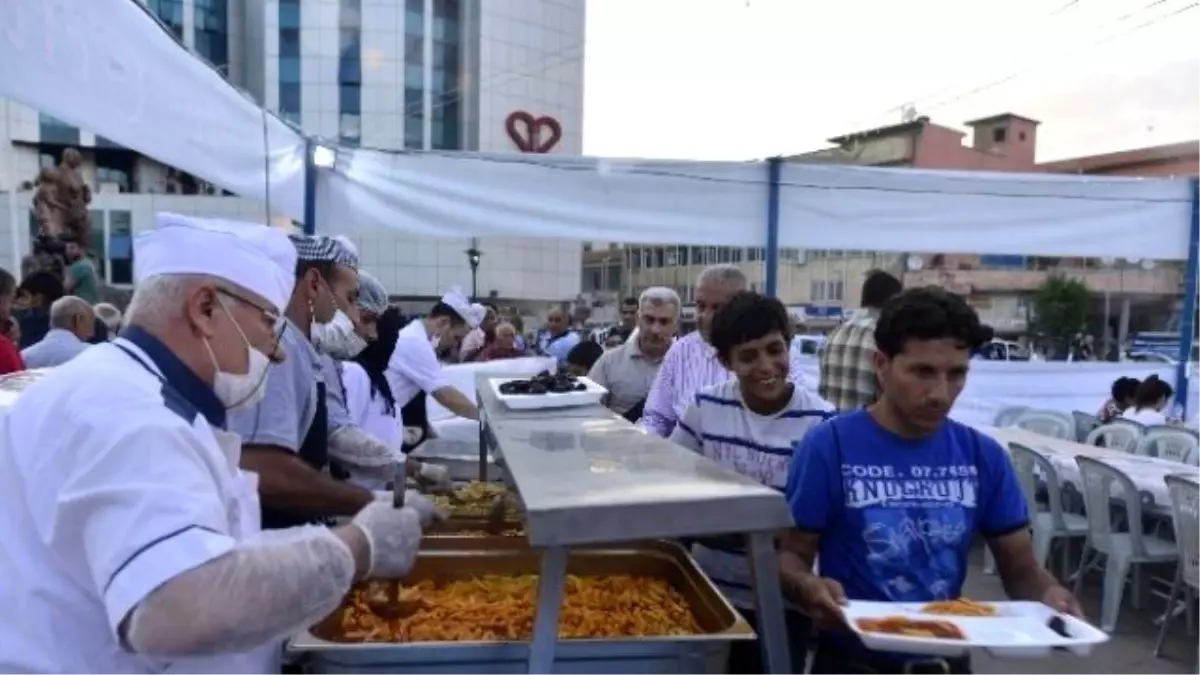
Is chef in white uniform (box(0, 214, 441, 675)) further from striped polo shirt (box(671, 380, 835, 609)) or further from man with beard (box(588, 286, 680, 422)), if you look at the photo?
man with beard (box(588, 286, 680, 422))

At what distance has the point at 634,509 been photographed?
1.30 meters

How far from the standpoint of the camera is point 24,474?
111cm

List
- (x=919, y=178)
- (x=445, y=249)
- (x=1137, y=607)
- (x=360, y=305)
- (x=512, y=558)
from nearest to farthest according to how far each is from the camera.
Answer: (x=512, y=558) < (x=360, y=305) < (x=1137, y=607) < (x=919, y=178) < (x=445, y=249)

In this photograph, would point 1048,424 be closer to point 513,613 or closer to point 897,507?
point 897,507

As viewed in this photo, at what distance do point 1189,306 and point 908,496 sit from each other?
608 cm

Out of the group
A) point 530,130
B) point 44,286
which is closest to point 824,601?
point 44,286

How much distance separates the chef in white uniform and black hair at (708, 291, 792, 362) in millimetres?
1223

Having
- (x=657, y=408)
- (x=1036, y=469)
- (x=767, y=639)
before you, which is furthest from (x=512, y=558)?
(x=1036, y=469)

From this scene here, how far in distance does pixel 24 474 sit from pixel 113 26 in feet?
4.13

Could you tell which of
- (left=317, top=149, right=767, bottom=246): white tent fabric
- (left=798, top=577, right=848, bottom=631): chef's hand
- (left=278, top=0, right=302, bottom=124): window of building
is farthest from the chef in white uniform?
(left=278, top=0, right=302, bottom=124): window of building

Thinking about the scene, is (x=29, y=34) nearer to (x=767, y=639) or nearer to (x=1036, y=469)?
(x=767, y=639)

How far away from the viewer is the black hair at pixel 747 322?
2.30m

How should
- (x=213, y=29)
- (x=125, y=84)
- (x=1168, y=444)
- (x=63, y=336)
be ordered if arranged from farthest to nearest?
(x=213, y=29), (x=1168, y=444), (x=63, y=336), (x=125, y=84)

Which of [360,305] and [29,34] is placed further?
[360,305]
